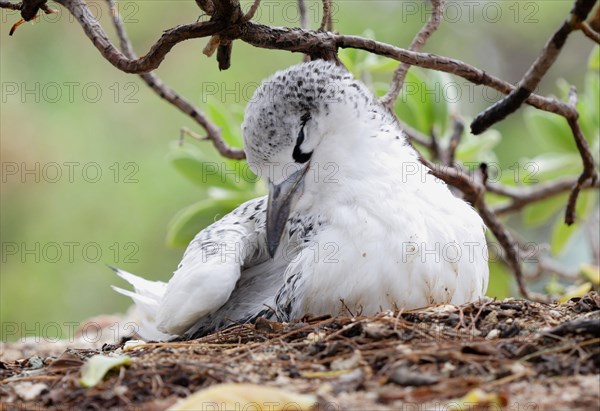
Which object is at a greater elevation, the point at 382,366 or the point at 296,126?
the point at 296,126

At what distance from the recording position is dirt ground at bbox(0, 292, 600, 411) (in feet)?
9.01

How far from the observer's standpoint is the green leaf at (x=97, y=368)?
3041 millimetres

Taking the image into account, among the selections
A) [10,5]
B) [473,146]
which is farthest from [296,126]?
[473,146]

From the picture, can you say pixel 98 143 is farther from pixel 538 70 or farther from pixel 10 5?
pixel 538 70

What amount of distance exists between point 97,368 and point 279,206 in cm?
149

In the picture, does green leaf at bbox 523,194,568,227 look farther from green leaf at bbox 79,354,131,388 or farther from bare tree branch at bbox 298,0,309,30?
green leaf at bbox 79,354,131,388

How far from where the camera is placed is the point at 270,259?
473 cm

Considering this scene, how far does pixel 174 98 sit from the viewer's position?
5.21 metres

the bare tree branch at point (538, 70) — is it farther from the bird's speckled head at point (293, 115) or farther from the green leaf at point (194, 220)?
the green leaf at point (194, 220)

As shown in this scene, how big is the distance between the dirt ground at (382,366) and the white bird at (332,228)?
346mm

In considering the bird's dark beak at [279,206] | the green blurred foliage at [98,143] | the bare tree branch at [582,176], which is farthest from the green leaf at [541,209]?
the bird's dark beak at [279,206]

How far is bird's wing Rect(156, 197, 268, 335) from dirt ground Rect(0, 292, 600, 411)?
526mm

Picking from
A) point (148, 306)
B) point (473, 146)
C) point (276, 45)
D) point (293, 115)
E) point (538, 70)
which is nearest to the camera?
point (538, 70)

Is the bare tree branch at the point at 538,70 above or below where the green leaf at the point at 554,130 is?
above
